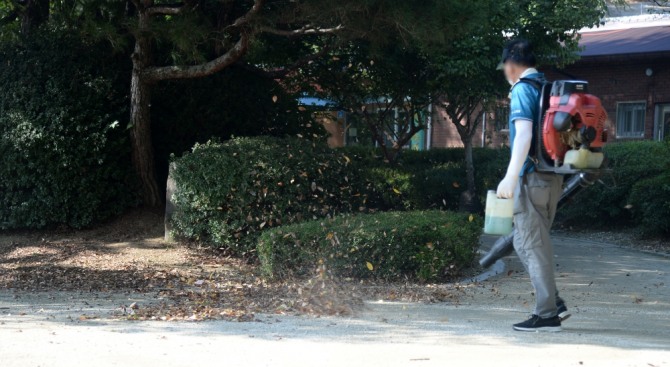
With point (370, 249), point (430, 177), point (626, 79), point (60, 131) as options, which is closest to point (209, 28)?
point (60, 131)

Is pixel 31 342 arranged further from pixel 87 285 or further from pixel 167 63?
pixel 167 63

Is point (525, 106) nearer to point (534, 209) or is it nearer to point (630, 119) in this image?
point (534, 209)

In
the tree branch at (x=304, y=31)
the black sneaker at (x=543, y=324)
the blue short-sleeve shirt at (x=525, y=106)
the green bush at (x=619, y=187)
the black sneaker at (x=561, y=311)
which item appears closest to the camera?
the blue short-sleeve shirt at (x=525, y=106)

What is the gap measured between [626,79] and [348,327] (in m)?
17.8

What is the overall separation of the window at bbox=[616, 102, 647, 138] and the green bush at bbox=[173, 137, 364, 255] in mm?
13785

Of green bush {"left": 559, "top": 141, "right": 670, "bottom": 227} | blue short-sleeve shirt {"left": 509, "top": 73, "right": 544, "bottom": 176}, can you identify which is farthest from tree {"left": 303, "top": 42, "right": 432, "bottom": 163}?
blue short-sleeve shirt {"left": 509, "top": 73, "right": 544, "bottom": 176}

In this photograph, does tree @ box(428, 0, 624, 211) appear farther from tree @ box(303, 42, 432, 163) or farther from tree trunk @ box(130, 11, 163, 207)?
tree trunk @ box(130, 11, 163, 207)

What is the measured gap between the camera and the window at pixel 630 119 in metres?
23.2

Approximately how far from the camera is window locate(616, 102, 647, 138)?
23.2m

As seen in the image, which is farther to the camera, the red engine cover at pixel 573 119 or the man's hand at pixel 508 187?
the red engine cover at pixel 573 119

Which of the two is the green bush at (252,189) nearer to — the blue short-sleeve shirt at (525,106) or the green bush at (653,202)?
the green bush at (653,202)

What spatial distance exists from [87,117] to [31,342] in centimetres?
656

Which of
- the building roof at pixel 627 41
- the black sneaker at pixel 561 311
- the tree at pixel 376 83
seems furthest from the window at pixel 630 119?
the black sneaker at pixel 561 311

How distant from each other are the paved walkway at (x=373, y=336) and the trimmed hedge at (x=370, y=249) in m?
0.59
